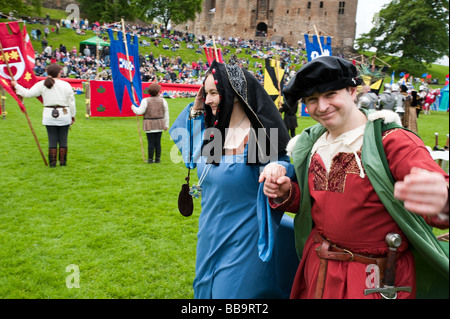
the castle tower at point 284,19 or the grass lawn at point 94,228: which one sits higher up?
the castle tower at point 284,19

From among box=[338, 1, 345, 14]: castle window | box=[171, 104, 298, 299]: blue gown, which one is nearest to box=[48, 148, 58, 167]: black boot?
box=[171, 104, 298, 299]: blue gown

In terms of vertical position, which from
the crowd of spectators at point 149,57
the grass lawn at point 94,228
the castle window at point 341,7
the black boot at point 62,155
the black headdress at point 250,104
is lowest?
the grass lawn at point 94,228

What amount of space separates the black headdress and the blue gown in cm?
16

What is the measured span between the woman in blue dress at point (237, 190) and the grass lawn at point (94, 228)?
3.94ft

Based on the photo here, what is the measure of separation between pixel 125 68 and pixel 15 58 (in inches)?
80.0

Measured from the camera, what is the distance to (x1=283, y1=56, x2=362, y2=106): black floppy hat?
159 centimetres

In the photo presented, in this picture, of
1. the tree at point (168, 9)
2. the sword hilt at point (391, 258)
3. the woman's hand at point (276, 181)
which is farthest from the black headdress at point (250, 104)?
the tree at point (168, 9)

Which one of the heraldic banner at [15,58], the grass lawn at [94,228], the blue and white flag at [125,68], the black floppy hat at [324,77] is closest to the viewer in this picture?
the black floppy hat at [324,77]

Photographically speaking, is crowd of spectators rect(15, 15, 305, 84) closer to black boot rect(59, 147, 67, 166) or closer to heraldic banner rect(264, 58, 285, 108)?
heraldic banner rect(264, 58, 285, 108)

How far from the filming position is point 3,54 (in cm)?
627

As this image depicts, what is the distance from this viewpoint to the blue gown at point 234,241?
2146 millimetres

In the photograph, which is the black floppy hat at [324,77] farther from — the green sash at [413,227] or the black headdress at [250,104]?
the black headdress at [250,104]

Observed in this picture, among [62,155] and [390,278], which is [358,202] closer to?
[390,278]

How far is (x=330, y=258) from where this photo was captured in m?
1.66
